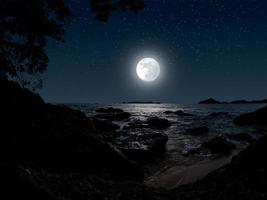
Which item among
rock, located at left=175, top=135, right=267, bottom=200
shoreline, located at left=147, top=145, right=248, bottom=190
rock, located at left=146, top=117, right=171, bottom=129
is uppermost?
rock, located at left=175, top=135, right=267, bottom=200

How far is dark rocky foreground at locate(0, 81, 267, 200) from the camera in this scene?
3295mm

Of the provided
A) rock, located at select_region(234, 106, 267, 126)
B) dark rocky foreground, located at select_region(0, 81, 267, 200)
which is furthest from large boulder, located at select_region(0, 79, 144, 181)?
rock, located at select_region(234, 106, 267, 126)

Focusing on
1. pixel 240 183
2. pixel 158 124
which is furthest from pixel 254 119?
pixel 240 183

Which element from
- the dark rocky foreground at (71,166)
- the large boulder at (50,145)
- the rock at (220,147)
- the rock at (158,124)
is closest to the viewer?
the dark rocky foreground at (71,166)

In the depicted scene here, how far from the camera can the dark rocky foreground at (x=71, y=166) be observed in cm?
329

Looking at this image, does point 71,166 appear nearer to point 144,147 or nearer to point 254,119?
point 144,147

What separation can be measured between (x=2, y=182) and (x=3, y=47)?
8.80 metres

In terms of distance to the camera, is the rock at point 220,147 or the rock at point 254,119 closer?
the rock at point 220,147

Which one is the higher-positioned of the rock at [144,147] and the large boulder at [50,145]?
the large boulder at [50,145]

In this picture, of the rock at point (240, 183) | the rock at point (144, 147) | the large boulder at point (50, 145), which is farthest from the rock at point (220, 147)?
the rock at point (240, 183)

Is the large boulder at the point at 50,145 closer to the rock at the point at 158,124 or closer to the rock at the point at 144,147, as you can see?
the rock at the point at 144,147

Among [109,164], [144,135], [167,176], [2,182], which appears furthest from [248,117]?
[2,182]

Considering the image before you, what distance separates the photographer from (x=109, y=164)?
6.82m

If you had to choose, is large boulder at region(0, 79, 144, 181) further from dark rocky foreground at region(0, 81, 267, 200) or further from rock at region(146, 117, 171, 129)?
rock at region(146, 117, 171, 129)
